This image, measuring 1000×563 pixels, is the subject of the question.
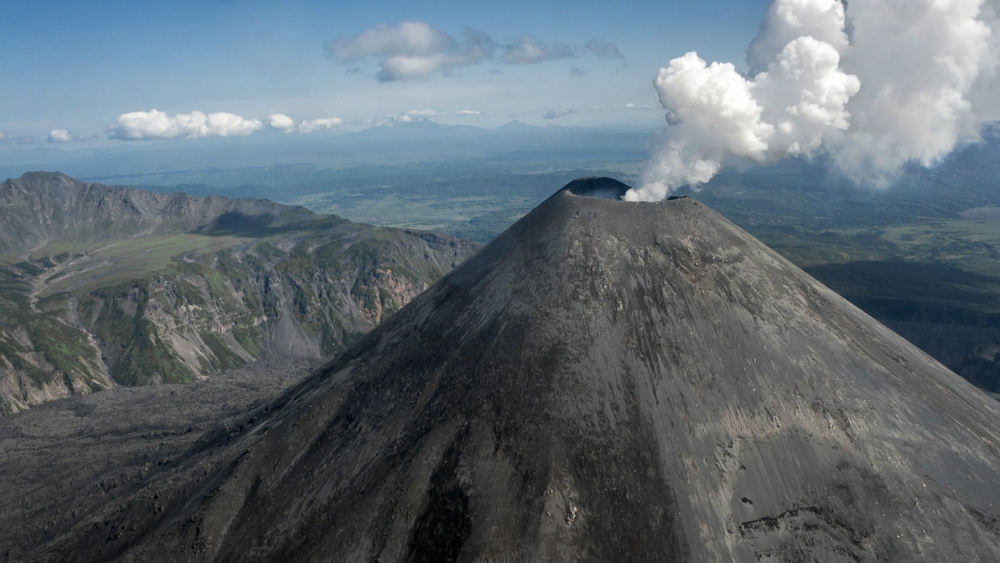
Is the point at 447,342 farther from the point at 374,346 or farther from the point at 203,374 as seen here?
the point at 203,374

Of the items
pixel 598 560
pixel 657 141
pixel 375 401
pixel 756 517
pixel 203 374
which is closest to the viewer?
pixel 598 560

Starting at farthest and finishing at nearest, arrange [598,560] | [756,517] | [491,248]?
[491,248] < [756,517] < [598,560]

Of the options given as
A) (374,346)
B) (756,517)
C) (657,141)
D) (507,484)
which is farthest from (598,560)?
(657,141)

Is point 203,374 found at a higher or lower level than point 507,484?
lower

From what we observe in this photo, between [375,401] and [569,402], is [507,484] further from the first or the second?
[375,401]

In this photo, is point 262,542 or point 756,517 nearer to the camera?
point 756,517

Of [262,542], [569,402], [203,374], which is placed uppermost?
[569,402]

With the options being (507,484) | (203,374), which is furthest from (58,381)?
(507,484)
